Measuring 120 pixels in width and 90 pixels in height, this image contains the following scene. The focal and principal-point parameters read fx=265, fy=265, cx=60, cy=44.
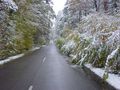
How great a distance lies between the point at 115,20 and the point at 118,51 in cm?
446

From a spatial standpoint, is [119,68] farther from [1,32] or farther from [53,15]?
[53,15]

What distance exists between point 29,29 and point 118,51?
31.0 metres

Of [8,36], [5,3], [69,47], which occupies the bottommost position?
[69,47]

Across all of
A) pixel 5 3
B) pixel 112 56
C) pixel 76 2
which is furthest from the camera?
pixel 76 2

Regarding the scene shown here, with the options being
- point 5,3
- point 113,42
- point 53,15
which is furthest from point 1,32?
point 53,15

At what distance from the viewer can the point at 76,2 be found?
38625mm

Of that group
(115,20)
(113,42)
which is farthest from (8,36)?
(113,42)

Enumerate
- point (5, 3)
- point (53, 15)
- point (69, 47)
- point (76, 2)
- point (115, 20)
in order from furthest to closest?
point (53, 15) → point (76, 2) → point (69, 47) → point (5, 3) → point (115, 20)

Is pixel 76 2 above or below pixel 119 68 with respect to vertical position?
above

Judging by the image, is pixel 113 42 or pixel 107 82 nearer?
pixel 107 82

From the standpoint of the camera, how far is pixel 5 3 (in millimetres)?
19141

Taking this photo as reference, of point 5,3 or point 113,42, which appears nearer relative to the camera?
point 113,42

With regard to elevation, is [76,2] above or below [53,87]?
above

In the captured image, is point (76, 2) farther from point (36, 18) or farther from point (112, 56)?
point (112, 56)
